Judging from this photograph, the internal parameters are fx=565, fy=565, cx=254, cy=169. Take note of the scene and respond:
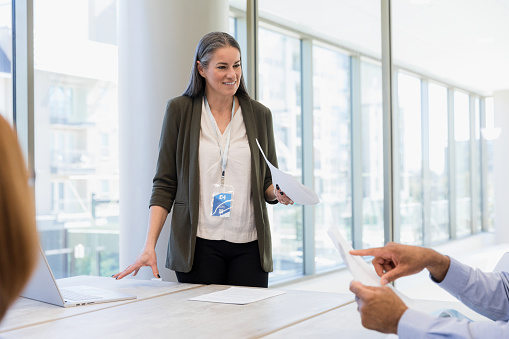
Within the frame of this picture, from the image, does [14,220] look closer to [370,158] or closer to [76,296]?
[76,296]

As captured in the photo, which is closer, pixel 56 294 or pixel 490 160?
pixel 56 294

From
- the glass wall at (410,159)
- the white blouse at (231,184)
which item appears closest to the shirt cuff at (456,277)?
the white blouse at (231,184)

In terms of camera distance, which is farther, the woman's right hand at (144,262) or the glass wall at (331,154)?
the glass wall at (331,154)

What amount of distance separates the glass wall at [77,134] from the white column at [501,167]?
114 inches

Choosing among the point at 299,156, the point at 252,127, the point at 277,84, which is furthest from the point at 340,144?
the point at 252,127

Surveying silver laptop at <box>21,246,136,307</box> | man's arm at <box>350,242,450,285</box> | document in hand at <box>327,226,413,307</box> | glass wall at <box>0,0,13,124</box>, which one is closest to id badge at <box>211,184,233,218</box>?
silver laptop at <box>21,246,136,307</box>

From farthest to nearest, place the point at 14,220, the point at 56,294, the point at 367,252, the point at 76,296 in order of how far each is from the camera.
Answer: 1. the point at 76,296
2. the point at 56,294
3. the point at 367,252
4. the point at 14,220

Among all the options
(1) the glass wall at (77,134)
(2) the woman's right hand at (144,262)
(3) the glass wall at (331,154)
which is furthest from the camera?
(3) the glass wall at (331,154)

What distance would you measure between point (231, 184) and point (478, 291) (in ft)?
3.69

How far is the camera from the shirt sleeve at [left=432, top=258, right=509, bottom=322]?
5.15 feet

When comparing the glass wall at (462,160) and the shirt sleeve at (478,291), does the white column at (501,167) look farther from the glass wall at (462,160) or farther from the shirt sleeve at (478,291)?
the shirt sleeve at (478,291)

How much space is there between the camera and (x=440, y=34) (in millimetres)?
4145

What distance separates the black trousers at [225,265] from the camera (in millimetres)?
2312

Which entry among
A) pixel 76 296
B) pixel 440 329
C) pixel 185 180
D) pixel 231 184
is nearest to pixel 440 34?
pixel 231 184
